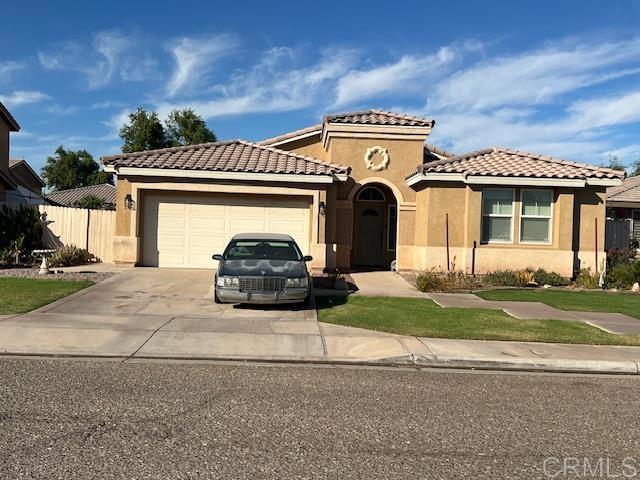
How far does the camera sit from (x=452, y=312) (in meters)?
11.0

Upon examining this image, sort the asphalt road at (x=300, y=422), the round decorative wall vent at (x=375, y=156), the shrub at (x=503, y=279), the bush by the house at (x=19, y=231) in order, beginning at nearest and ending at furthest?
1. the asphalt road at (x=300, y=422)
2. the shrub at (x=503, y=279)
3. the bush by the house at (x=19, y=231)
4. the round decorative wall vent at (x=375, y=156)

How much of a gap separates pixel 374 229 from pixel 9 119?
61.7ft

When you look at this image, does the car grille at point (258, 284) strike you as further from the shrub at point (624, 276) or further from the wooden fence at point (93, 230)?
the shrub at point (624, 276)

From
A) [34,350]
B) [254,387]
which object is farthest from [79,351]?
[254,387]

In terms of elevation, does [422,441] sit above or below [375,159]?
below

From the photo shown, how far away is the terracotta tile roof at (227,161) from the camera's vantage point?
52.6 feet

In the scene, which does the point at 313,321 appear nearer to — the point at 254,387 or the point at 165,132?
the point at 254,387

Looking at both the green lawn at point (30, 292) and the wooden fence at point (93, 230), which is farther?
the wooden fence at point (93, 230)

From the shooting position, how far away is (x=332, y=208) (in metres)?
17.3

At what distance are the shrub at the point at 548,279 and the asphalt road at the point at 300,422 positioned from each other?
29.8 feet

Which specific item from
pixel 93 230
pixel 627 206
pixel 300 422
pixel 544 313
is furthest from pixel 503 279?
pixel 93 230

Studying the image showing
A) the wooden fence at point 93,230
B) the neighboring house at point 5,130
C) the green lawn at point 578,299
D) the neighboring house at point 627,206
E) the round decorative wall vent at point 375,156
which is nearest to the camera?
the green lawn at point 578,299

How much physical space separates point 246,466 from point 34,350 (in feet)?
15.9

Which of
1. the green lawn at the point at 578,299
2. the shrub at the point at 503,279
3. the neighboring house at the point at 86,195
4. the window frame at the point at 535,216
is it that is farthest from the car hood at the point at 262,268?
the neighboring house at the point at 86,195
